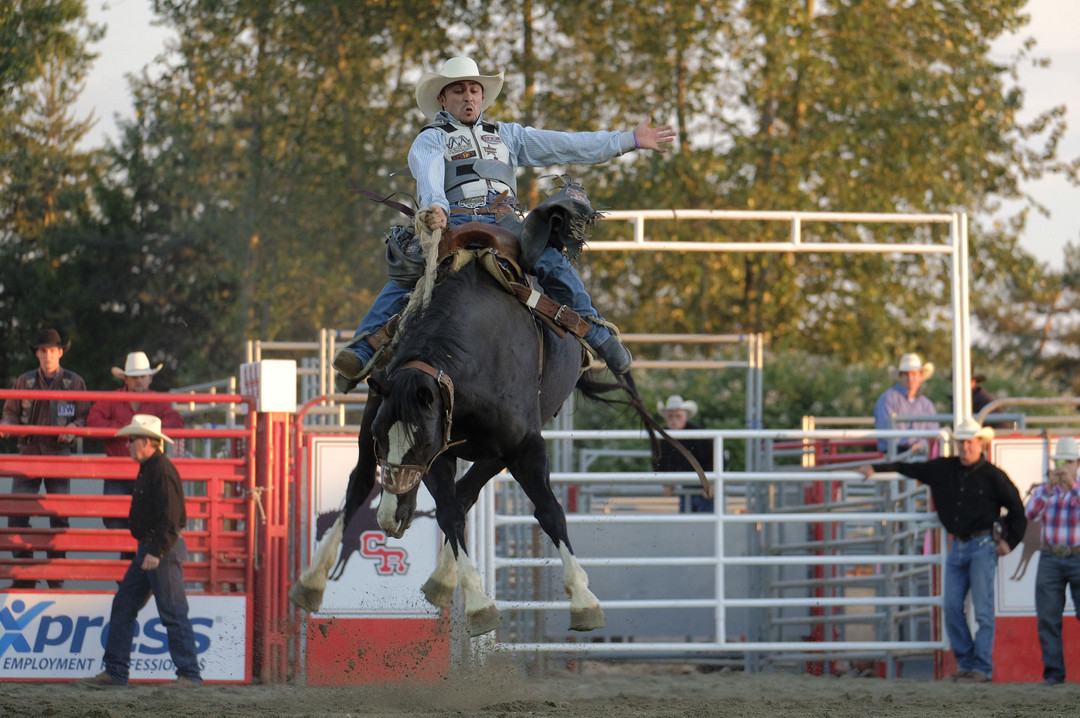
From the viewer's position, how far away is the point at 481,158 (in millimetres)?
6512

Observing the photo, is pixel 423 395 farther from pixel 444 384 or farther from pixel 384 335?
pixel 384 335

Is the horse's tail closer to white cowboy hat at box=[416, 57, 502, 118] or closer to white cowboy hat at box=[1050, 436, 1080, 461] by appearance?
white cowboy hat at box=[416, 57, 502, 118]

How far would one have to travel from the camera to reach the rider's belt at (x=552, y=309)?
6.06 m

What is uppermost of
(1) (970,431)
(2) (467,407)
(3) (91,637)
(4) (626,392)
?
(4) (626,392)

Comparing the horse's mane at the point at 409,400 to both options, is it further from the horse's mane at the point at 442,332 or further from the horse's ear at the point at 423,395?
the horse's mane at the point at 442,332

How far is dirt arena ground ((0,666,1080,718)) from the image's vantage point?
670cm

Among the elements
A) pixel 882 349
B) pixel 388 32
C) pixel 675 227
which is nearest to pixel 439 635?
pixel 675 227

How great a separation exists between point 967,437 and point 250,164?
Answer: 60.2ft

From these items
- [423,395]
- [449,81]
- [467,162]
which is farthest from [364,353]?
[449,81]

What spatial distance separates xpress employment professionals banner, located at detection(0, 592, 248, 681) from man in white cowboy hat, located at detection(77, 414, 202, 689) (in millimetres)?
234

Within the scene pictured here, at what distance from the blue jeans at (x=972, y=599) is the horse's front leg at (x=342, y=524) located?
5041mm

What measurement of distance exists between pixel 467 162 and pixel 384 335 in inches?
38.0

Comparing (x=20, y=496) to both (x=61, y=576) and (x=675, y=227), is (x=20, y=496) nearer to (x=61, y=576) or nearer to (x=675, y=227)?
(x=61, y=576)

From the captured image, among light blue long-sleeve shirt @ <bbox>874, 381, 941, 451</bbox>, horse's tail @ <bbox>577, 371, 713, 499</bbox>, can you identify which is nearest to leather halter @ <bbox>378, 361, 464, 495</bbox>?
horse's tail @ <bbox>577, 371, 713, 499</bbox>
